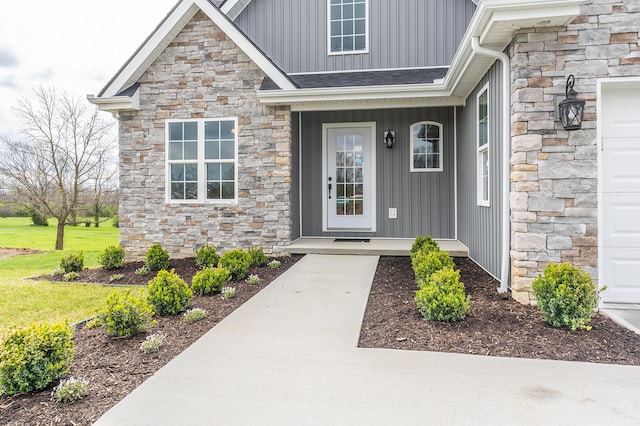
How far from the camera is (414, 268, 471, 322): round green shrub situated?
11.0 ft

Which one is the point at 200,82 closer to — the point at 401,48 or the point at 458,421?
the point at 401,48

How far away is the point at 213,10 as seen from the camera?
6.54m

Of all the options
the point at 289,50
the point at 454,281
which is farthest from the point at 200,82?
the point at 454,281

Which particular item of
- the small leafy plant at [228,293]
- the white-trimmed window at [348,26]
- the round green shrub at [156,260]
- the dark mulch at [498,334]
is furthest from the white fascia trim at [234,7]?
the dark mulch at [498,334]

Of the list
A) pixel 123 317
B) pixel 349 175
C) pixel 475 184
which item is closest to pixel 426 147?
pixel 349 175

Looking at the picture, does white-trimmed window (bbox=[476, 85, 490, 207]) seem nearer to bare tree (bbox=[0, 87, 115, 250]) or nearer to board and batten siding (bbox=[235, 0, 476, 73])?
board and batten siding (bbox=[235, 0, 476, 73])

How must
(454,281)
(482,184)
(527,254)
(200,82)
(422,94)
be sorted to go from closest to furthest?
(454,281)
(527,254)
(482,184)
(422,94)
(200,82)

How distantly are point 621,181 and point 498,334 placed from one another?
2.18 m

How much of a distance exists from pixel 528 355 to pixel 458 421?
112cm

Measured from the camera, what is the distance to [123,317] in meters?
3.12

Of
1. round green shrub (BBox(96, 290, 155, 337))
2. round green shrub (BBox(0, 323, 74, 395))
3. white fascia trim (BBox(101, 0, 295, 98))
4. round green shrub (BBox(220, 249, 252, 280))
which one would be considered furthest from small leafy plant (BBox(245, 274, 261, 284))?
white fascia trim (BBox(101, 0, 295, 98))

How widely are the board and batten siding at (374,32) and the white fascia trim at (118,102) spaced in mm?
3183

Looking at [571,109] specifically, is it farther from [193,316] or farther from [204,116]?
[204,116]

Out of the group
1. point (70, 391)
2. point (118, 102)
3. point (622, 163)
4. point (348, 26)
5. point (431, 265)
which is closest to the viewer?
point (70, 391)
